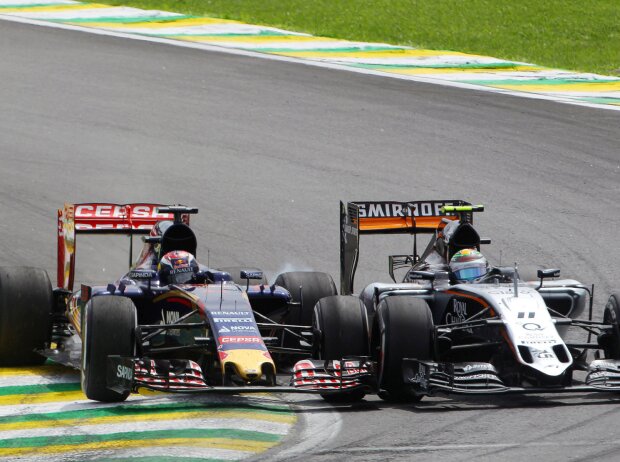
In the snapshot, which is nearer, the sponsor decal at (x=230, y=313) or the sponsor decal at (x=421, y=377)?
the sponsor decal at (x=421, y=377)

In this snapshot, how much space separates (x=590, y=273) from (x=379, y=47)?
11473mm

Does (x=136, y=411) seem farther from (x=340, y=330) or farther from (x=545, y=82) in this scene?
(x=545, y=82)

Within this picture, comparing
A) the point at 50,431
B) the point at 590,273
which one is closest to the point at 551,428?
the point at 50,431

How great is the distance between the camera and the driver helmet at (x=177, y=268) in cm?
1288

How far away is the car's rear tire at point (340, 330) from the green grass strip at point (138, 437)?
180 cm

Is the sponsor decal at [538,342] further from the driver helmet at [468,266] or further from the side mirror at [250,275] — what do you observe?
the side mirror at [250,275]

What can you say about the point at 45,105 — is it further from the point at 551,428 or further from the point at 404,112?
the point at 551,428

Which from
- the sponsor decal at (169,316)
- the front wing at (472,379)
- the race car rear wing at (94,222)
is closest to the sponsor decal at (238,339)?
the front wing at (472,379)

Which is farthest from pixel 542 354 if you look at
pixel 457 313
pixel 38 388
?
pixel 38 388

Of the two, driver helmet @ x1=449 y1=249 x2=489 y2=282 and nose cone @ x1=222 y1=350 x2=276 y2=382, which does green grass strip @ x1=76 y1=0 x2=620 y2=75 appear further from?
nose cone @ x1=222 y1=350 x2=276 y2=382

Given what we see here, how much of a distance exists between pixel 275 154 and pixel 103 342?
422 inches

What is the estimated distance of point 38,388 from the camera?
40.3 feet

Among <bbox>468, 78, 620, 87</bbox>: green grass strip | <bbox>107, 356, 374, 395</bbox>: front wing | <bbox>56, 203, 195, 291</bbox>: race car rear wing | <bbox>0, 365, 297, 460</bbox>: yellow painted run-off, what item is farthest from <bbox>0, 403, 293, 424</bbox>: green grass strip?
<bbox>468, 78, 620, 87</bbox>: green grass strip

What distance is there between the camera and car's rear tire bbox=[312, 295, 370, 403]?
1197 cm
